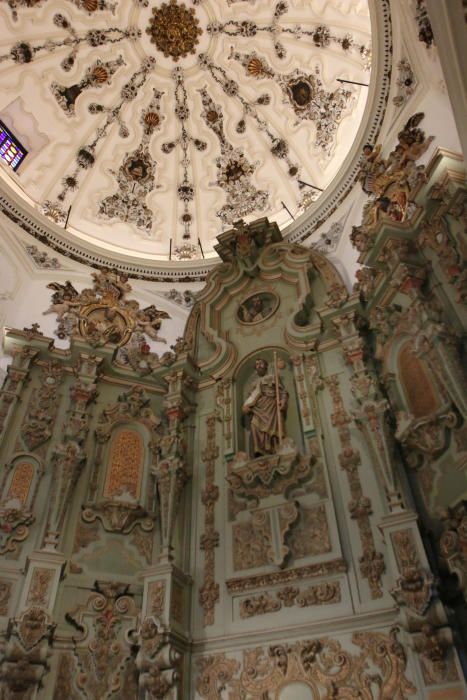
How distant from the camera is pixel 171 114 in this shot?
17.1 m

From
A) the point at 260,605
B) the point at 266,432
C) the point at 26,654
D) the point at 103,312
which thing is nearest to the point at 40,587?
the point at 26,654

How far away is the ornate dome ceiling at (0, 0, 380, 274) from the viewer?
14.7m

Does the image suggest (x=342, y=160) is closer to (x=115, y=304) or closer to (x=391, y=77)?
(x=391, y=77)

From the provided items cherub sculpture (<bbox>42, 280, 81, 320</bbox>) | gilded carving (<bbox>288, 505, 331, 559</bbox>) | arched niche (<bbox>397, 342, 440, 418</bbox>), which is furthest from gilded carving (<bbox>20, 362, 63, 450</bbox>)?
arched niche (<bbox>397, 342, 440, 418</bbox>)

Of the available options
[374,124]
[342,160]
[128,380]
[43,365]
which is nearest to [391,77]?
[374,124]

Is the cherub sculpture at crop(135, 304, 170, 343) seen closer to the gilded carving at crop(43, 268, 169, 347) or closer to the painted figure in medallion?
the gilded carving at crop(43, 268, 169, 347)

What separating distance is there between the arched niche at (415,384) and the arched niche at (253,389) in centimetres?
223

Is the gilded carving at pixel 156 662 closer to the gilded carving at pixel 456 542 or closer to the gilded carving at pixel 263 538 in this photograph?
the gilded carving at pixel 263 538

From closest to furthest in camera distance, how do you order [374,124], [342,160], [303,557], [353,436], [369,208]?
1. [303,557]
2. [353,436]
3. [369,208]
4. [374,124]
5. [342,160]

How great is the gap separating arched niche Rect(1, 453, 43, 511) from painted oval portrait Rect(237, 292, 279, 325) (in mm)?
5623

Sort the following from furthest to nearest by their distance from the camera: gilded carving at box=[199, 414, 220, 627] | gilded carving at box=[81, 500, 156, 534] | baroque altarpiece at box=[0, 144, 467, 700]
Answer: gilded carving at box=[81, 500, 156, 534], gilded carving at box=[199, 414, 220, 627], baroque altarpiece at box=[0, 144, 467, 700]

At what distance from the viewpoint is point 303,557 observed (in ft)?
26.3

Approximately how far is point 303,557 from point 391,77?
10.1m

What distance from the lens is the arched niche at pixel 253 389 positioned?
983 cm
